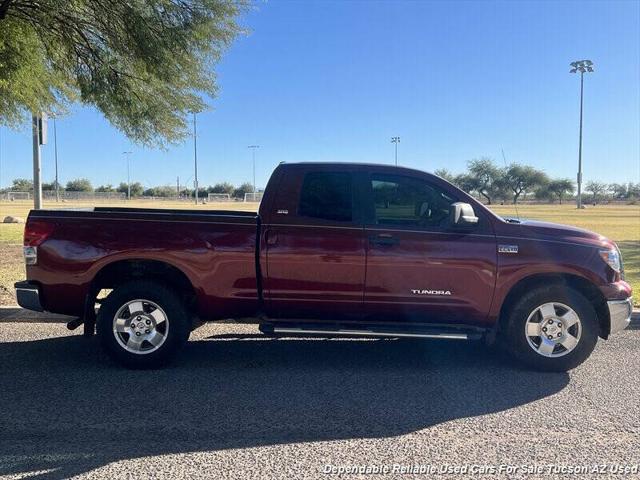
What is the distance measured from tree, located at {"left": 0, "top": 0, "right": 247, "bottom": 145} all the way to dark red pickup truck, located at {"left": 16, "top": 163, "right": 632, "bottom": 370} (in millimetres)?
4873

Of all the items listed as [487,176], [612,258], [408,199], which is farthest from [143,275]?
[487,176]

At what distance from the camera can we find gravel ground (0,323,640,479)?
3.49 meters

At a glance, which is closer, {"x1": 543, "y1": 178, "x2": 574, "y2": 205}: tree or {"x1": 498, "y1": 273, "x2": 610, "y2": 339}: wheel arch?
{"x1": 498, "y1": 273, "x2": 610, "y2": 339}: wheel arch

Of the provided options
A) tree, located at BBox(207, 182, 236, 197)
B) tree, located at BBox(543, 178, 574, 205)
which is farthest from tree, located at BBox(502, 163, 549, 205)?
tree, located at BBox(207, 182, 236, 197)

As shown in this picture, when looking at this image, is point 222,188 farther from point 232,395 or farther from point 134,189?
point 232,395

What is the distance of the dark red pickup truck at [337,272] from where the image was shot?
16.8 feet

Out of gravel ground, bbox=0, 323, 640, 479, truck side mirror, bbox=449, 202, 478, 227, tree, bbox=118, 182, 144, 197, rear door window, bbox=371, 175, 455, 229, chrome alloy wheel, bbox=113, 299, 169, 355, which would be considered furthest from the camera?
tree, bbox=118, 182, 144, 197

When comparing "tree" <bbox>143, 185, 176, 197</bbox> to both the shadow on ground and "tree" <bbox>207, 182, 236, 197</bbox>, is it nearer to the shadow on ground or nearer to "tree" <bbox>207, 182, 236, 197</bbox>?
"tree" <bbox>207, 182, 236, 197</bbox>

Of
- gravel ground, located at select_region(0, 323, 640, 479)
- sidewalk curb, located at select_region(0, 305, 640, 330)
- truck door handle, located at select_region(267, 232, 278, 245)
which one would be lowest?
gravel ground, located at select_region(0, 323, 640, 479)

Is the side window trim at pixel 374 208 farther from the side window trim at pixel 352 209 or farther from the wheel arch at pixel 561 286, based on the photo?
the wheel arch at pixel 561 286

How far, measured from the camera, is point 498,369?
537 cm

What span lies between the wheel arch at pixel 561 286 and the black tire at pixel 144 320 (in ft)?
10.3

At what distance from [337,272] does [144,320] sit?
1.93 meters

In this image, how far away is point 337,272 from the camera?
512 centimetres
